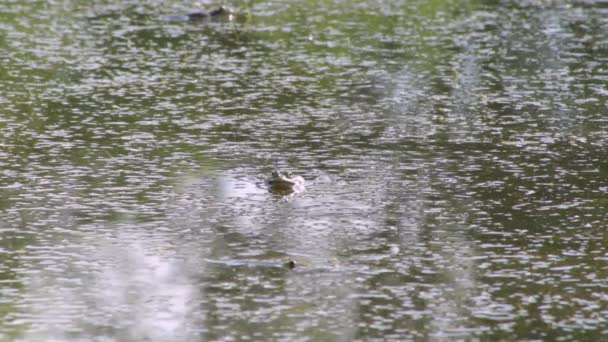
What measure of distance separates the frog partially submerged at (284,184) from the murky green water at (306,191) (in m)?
0.22

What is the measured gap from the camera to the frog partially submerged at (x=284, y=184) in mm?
18188

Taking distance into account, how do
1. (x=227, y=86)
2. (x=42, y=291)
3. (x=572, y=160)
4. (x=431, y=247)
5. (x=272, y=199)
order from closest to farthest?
(x=42, y=291)
(x=431, y=247)
(x=272, y=199)
(x=572, y=160)
(x=227, y=86)

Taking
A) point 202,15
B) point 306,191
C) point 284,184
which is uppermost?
point 284,184

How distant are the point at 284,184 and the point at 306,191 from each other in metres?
0.36

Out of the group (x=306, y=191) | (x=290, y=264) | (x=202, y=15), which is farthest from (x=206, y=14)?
(x=290, y=264)

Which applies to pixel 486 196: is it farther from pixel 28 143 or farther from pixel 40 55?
pixel 40 55

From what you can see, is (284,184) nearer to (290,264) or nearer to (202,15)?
(290,264)

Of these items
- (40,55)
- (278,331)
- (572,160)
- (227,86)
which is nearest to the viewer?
(278,331)

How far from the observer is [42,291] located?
44.9 feet

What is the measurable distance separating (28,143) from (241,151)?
3.84 metres

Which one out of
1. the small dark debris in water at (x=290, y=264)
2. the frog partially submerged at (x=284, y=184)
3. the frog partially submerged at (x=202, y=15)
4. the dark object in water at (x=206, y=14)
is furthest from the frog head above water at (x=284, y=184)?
the dark object in water at (x=206, y=14)

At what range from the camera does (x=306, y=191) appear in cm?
1828

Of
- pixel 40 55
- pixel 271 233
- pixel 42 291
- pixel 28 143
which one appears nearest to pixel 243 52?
pixel 40 55

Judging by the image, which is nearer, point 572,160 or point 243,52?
point 572,160
